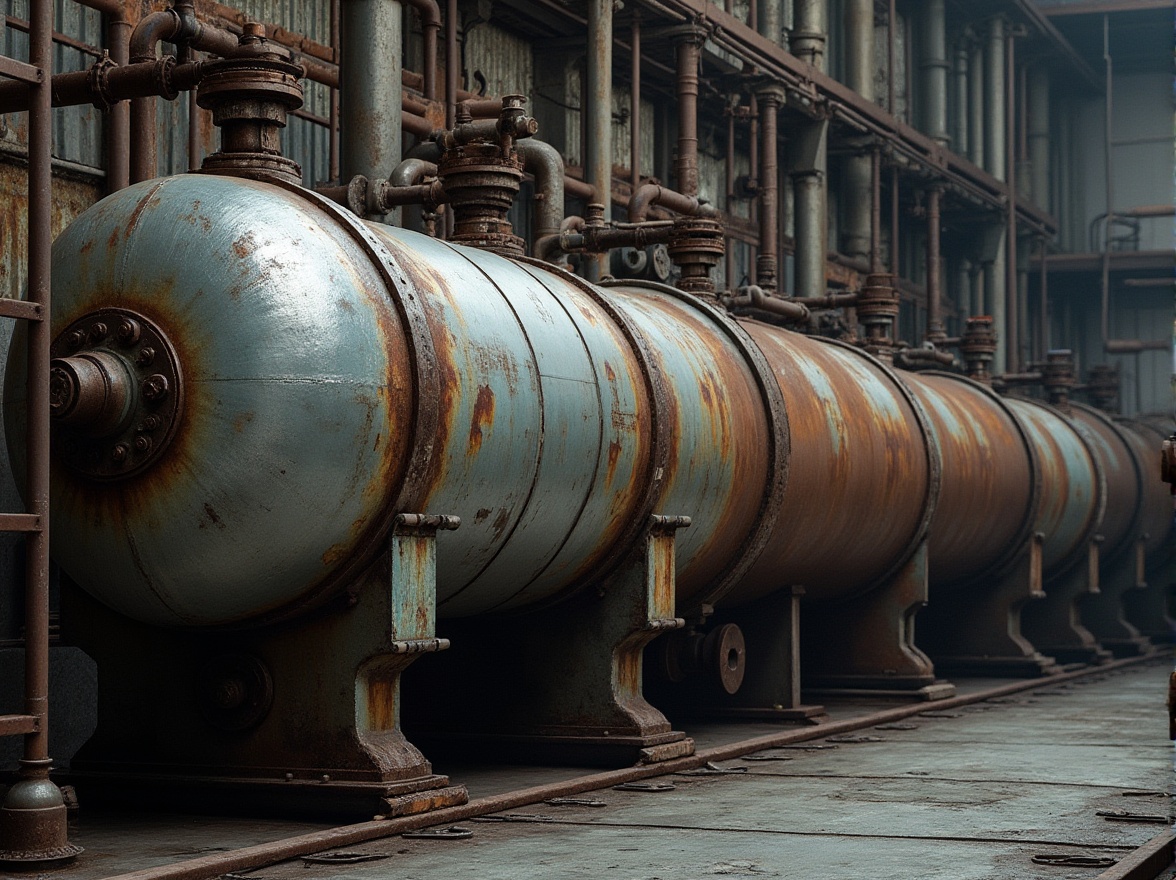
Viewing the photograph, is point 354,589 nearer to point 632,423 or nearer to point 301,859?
point 301,859

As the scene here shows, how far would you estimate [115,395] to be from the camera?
5441 millimetres

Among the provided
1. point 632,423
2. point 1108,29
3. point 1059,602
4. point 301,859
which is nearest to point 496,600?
point 632,423

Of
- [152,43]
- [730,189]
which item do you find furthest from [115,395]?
[730,189]

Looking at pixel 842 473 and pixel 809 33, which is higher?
pixel 809 33

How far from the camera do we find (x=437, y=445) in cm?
583

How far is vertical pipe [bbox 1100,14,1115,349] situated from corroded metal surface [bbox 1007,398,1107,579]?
11.5 meters

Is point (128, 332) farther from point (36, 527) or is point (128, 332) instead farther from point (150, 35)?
point (150, 35)

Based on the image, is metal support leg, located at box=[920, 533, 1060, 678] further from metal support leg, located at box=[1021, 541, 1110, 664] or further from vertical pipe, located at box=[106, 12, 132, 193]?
vertical pipe, located at box=[106, 12, 132, 193]

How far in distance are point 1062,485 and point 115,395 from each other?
1018cm

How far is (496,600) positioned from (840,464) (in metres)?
3.13

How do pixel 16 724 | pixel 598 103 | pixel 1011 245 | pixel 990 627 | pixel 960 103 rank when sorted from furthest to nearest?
pixel 1011 245 → pixel 960 103 → pixel 990 627 → pixel 598 103 → pixel 16 724

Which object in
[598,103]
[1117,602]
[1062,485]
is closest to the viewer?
[598,103]

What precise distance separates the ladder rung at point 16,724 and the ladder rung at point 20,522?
516 millimetres

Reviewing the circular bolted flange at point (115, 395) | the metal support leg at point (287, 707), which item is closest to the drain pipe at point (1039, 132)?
the metal support leg at point (287, 707)
